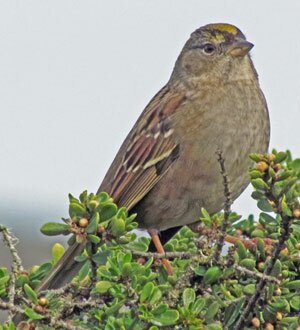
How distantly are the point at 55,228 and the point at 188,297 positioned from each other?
1.75ft

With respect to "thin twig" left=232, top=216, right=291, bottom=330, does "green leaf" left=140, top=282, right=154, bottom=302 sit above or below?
below

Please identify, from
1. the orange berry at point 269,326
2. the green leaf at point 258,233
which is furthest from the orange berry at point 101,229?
the green leaf at point 258,233

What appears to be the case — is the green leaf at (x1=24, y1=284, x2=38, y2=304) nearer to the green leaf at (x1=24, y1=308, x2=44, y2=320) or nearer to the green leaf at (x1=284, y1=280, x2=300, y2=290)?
the green leaf at (x1=24, y1=308, x2=44, y2=320)

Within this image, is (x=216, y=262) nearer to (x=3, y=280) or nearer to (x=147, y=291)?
(x=147, y=291)

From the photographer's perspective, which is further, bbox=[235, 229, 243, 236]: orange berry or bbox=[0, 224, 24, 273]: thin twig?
bbox=[235, 229, 243, 236]: orange berry

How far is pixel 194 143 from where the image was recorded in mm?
5387

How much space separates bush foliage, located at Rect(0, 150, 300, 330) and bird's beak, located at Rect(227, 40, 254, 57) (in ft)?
8.06

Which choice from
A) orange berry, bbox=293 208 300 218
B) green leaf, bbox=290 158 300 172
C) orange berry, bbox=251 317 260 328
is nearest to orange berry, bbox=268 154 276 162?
green leaf, bbox=290 158 300 172

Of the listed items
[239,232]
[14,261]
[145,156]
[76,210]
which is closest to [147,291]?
[76,210]

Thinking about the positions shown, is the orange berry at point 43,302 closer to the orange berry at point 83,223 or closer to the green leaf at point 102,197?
the orange berry at point 83,223

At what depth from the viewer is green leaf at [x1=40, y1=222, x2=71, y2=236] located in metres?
3.22

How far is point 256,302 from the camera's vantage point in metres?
3.23

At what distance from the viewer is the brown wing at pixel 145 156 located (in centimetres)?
549

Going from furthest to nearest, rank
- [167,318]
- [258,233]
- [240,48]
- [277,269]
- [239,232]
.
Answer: [240,48] → [239,232] → [258,233] → [277,269] → [167,318]
